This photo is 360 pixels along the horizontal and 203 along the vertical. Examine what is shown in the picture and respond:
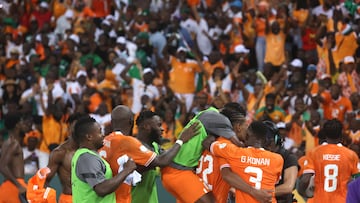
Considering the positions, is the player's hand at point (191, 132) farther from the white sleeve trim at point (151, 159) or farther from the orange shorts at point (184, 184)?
the orange shorts at point (184, 184)

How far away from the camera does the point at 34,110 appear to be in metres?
19.2

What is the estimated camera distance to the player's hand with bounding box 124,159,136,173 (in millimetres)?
9102

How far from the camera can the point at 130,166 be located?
912 centimetres

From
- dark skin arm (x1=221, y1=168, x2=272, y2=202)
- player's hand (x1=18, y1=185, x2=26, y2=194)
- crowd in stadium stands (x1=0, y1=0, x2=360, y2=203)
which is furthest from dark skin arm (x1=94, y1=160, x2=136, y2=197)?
crowd in stadium stands (x1=0, y1=0, x2=360, y2=203)

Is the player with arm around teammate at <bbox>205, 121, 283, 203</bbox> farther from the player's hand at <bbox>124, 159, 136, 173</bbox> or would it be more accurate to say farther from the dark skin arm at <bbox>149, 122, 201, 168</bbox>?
the player's hand at <bbox>124, 159, 136, 173</bbox>

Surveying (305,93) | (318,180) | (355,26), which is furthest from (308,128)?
(318,180)

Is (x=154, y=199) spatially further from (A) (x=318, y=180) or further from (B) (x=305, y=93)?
(B) (x=305, y=93)

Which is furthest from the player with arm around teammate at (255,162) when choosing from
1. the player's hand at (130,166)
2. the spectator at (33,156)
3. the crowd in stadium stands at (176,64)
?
the spectator at (33,156)

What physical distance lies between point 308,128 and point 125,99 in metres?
4.15

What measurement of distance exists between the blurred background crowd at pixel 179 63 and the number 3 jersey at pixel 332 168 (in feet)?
16.9

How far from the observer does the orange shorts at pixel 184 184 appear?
10.2 meters

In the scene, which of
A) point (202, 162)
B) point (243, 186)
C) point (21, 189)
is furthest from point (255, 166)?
point (21, 189)

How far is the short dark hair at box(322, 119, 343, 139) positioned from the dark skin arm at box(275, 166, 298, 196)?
A: 23.4 inches

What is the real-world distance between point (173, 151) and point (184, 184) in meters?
0.49
